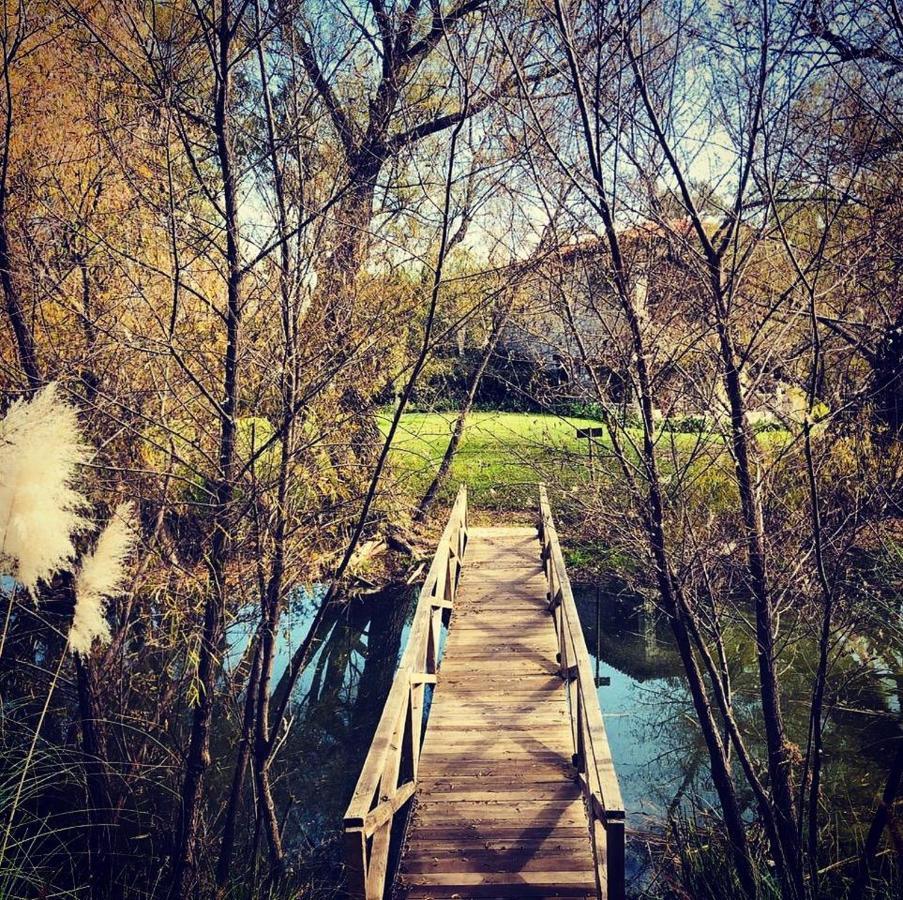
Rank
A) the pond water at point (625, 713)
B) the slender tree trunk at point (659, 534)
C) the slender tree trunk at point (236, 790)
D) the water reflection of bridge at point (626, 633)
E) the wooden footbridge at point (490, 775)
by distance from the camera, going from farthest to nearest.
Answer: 1. the water reflection of bridge at point (626, 633)
2. the pond water at point (625, 713)
3. the slender tree trunk at point (236, 790)
4. the slender tree trunk at point (659, 534)
5. the wooden footbridge at point (490, 775)

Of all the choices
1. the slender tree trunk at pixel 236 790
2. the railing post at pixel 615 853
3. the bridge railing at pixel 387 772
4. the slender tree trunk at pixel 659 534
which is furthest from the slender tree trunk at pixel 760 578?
the slender tree trunk at pixel 236 790

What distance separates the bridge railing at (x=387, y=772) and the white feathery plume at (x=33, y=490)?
5.24 feet

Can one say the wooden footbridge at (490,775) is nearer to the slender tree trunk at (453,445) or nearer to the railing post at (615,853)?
the railing post at (615,853)

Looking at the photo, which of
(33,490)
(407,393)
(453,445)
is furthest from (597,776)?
(453,445)

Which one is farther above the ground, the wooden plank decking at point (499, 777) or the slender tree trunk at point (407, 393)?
the slender tree trunk at point (407, 393)

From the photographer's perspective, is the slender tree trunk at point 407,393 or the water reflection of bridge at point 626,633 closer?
the slender tree trunk at point 407,393

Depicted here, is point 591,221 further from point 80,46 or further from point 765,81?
point 80,46

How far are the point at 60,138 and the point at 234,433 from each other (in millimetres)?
3488

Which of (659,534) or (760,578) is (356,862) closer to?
(659,534)

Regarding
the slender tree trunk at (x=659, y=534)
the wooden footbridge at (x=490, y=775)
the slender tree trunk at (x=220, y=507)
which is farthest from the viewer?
the slender tree trunk at (x=659, y=534)

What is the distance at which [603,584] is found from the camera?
39.5 ft

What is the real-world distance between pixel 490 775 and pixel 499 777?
0.07 metres

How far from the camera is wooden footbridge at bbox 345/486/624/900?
3.52 metres

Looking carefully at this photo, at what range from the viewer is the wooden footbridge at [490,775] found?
3.52m
